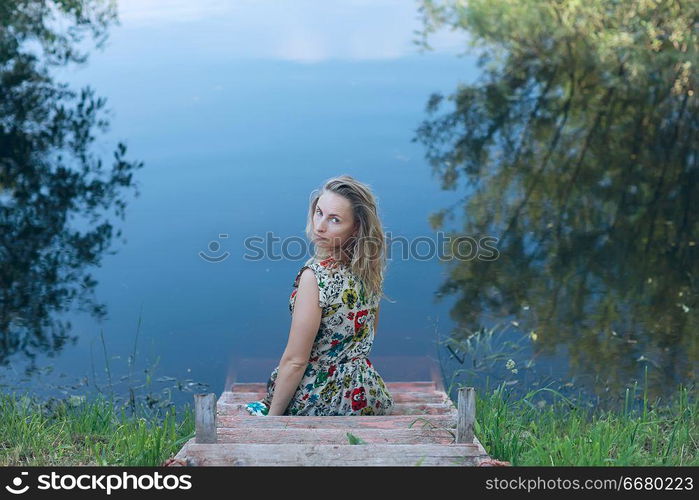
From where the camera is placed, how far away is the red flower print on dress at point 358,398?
4125mm

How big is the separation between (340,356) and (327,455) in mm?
1029

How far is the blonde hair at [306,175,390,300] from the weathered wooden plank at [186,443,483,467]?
103 cm

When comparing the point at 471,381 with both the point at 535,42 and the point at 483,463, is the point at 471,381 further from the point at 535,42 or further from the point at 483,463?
the point at 535,42

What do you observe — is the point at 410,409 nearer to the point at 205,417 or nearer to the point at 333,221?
the point at 333,221

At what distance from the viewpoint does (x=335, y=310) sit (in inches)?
156

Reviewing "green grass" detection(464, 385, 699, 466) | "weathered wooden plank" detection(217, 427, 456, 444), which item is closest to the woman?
"weathered wooden plank" detection(217, 427, 456, 444)

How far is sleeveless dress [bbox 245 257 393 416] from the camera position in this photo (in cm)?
398

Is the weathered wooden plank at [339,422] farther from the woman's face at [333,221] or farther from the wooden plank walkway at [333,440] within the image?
the woman's face at [333,221]

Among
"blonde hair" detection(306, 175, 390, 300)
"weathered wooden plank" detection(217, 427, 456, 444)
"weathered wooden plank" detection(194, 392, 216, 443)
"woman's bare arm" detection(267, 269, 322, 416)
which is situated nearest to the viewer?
"weathered wooden plank" detection(194, 392, 216, 443)

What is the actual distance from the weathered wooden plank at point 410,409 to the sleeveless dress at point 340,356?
0.31 m

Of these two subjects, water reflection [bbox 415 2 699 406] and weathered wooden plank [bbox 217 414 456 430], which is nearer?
weathered wooden plank [bbox 217 414 456 430]

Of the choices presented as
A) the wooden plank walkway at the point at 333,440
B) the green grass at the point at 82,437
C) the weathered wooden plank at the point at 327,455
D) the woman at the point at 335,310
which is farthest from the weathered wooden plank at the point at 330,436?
the woman at the point at 335,310

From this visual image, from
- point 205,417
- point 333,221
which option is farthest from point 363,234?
point 205,417

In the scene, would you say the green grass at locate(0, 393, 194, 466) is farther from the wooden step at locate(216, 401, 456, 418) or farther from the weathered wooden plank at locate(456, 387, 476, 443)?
the weathered wooden plank at locate(456, 387, 476, 443)
